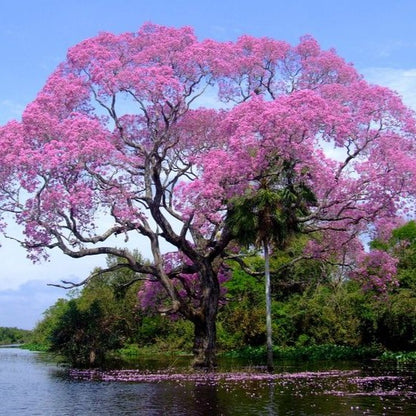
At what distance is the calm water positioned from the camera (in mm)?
17859

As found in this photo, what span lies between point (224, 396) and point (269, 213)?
12.6 m

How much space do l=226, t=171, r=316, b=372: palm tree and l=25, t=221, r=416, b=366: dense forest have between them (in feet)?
9.95

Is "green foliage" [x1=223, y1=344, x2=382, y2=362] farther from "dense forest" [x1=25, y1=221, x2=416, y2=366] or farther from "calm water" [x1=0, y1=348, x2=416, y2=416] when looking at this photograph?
"calm water" [x1=0, y1=348, x2=416, y2=416]

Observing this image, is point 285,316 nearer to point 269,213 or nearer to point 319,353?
point 319,353

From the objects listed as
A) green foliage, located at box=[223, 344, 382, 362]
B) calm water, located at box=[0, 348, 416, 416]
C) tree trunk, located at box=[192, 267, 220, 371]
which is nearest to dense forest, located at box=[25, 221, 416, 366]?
green foliage, located at box=[223, 344, 382, 362]

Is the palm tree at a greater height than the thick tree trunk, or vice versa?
the palm tree

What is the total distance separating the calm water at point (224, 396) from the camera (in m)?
17.9

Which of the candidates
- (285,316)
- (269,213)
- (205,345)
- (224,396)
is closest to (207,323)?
(205,345)

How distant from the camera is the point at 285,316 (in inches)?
1970

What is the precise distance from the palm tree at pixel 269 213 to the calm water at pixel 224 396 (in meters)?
6.81

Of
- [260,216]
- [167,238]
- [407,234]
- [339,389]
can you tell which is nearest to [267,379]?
[339,389]

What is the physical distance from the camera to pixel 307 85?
3781 centimetres

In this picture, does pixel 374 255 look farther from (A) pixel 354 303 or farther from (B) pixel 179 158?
(B) pixel 179 158

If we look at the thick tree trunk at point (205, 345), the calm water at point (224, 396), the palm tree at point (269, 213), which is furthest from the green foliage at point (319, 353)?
the calm water at point (224, 396)
